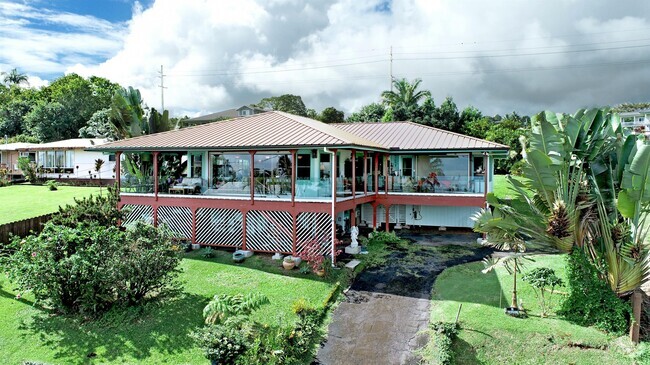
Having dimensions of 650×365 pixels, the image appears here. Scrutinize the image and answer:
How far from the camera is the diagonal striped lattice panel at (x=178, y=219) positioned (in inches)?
697

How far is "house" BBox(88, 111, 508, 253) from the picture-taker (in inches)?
614

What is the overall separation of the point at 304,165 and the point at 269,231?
14.4ft

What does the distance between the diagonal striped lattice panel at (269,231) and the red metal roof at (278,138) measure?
2.84m

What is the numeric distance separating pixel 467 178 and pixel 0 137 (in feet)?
219

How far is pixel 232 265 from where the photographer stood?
48.6ft

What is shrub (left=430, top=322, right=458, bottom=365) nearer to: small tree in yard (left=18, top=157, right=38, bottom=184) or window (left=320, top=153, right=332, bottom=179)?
window (left=320, top=153, right=332, bottom=179)

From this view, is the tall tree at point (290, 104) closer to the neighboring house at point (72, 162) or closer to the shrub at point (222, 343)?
the neighboring house at point (72, 162)

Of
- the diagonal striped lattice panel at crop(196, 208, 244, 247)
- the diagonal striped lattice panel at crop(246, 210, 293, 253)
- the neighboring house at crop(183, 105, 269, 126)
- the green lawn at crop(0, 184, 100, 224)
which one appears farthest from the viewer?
the neighboring house at crop(183, 105, 269, 126)

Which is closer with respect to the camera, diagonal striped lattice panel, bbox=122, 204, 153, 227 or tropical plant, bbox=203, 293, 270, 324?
tropical plant, bbox=203, 293, 270, 324

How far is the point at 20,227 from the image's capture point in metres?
15.3

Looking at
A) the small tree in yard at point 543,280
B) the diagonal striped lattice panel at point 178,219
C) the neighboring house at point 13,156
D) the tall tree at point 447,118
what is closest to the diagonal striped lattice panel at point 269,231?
the diagonal striped lattice panel at point 178,219

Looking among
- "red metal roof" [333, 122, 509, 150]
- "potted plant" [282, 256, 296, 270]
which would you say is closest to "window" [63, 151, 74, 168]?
"red metal roof" [333, 122, 509, 150]

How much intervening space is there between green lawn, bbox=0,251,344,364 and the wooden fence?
268 centimetres

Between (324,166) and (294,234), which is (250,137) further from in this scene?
(294,234)
